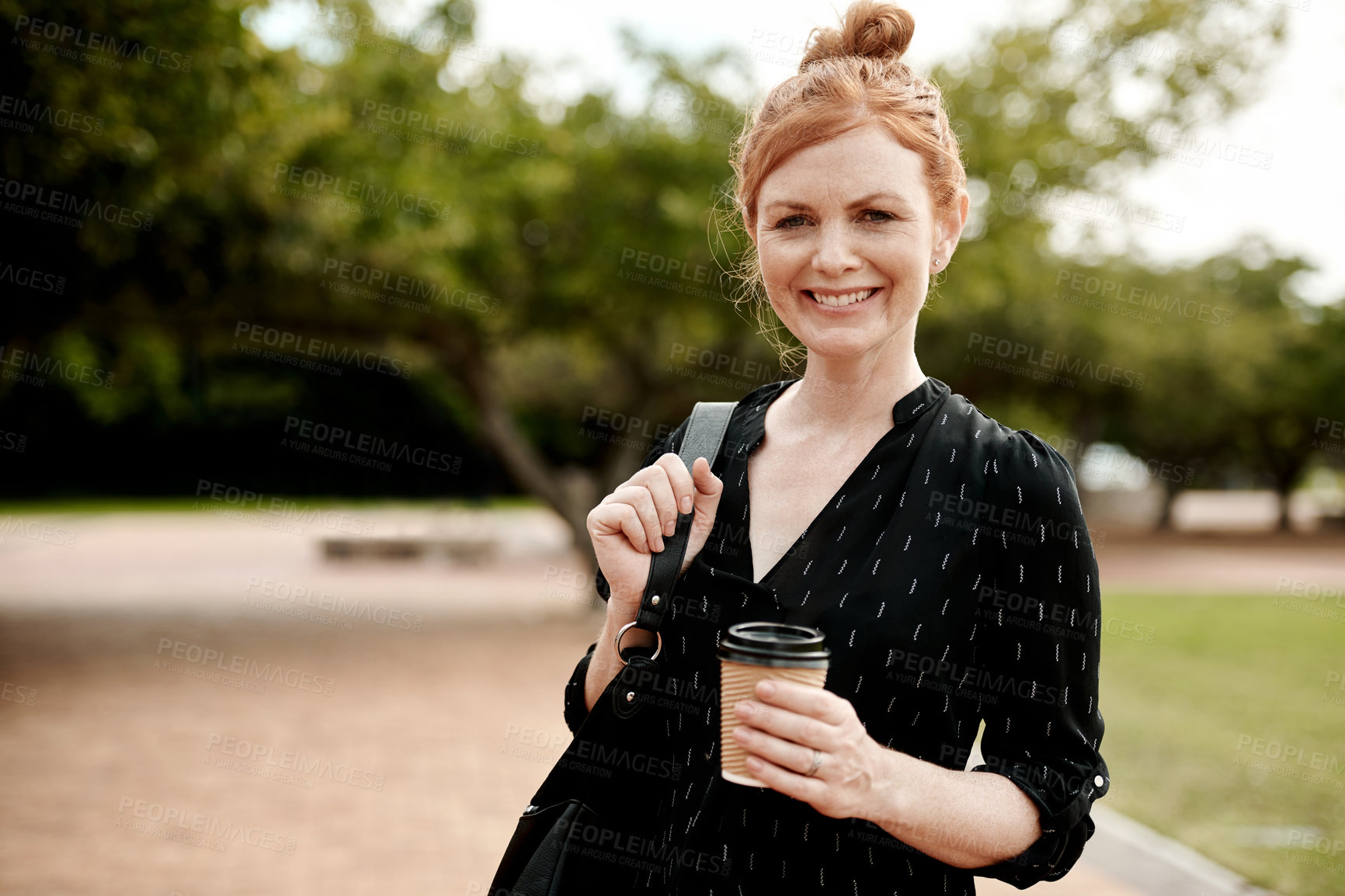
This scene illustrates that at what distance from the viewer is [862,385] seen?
1.82 meters

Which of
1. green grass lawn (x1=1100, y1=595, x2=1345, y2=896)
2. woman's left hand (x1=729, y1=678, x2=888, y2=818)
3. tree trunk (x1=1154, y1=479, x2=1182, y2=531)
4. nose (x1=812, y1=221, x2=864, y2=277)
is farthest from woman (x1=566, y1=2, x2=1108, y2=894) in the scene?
tree trunk (x1=1154, y1=479, x2=1182, y2=531)

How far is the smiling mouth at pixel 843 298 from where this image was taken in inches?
66.1

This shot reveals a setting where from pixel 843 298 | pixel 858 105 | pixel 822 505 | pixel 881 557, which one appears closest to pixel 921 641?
pixel 881 557

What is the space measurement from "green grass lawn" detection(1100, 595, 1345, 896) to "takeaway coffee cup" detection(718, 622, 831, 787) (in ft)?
15.8

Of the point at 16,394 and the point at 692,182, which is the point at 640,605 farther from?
the point at 16,394

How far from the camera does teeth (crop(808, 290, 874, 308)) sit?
5.50 ft

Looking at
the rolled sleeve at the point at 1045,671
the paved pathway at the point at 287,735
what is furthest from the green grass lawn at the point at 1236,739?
the rolled sleeve at the point at 1045,671

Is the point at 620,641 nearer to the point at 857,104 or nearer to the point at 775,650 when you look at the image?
the point at 775,650

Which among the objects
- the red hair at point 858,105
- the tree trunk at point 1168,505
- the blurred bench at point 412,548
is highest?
the tree trunk at point 1168,505

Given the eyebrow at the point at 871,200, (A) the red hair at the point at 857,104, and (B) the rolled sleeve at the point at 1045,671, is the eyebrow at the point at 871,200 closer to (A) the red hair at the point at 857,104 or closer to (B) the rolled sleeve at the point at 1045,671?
(A) the red hair at the point at 857,104

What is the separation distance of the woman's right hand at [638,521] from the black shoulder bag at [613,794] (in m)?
0.02

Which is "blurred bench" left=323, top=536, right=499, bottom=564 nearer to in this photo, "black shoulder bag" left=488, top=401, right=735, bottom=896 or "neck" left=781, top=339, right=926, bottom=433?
"black shoulder bag" left=488, top=401, right=735, bottom=896

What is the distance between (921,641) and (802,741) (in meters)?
0.42

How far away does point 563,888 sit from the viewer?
1746 millimetres
